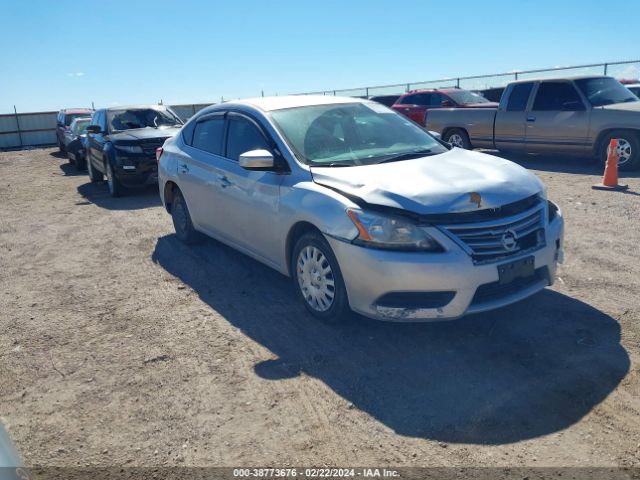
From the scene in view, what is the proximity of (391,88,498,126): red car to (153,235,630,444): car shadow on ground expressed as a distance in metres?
13.0

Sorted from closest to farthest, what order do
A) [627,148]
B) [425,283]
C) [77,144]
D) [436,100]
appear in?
[425,283], [627,148], [77,144], [436,100]

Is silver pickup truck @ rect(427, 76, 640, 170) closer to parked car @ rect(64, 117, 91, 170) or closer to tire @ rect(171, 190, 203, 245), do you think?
tire @ rect(171, 190, 203, 245)

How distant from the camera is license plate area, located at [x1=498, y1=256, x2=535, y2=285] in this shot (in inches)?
150

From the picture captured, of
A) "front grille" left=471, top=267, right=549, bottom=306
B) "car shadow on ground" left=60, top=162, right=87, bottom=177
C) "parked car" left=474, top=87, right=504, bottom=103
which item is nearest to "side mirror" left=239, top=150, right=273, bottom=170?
"front grille" left=471, top=267, right=549, bottom=306

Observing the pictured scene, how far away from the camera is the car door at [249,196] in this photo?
15.9 ft

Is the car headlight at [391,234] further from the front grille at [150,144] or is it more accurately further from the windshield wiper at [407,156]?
the front grille at [150,144]

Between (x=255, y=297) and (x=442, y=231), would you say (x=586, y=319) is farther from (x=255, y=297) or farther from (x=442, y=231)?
(x=255, y=297)

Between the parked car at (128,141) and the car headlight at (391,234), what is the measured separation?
7.72 meters

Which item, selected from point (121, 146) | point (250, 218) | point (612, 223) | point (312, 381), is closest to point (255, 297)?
point (250, 218)

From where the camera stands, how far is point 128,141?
10648mm

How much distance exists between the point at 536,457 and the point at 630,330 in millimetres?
1790

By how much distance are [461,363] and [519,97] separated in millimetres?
9759

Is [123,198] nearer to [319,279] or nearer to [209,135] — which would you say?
[209,135]

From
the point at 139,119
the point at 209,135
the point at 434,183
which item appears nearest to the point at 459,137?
the point at 139,119
